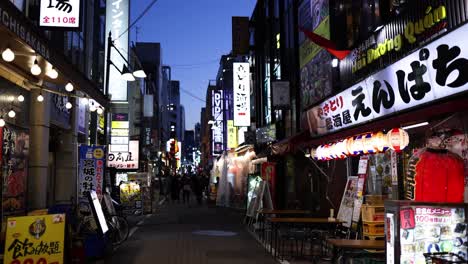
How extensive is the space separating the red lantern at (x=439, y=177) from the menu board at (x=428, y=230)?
0.80 meters

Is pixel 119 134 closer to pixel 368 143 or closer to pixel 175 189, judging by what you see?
pixel 175 189

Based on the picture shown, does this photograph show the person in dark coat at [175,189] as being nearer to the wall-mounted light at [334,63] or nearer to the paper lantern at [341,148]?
the wall-mounted light at [334,63]

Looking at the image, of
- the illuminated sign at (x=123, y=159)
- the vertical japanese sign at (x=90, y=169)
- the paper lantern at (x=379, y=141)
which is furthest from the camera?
the illuminated sign at (x=123, y=159)

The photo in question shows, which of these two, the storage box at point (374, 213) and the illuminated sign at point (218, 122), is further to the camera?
the illuminated sign at point (218, 122)

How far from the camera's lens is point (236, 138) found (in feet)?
121

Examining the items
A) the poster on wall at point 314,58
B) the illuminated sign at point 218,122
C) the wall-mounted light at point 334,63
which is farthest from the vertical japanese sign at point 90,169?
the illuminated sign at point 218,122

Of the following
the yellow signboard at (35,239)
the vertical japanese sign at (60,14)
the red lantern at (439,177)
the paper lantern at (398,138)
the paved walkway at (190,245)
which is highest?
the vertical japanese sign at (60,14)

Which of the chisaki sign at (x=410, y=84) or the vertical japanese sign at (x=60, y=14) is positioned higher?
the vertical japanese sign at (x=60, y=14)

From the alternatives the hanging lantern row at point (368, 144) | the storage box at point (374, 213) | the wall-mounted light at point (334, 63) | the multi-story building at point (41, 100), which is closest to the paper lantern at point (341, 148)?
the hanging lantern row at point (368, 144)

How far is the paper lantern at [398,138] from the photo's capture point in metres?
8.52

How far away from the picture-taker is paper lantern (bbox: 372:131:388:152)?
942 centimetres

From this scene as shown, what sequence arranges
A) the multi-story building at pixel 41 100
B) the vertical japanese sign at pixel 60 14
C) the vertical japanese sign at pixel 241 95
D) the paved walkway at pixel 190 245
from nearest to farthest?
the multi-story building at pixel 41 100 < the vertical japanese sign at pixel 60 14 < the paved walkway at pixel 190 245 < the vertical japanese sign at pixel 241 95

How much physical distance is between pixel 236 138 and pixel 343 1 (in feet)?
74.4

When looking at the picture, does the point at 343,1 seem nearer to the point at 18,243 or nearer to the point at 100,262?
the point at 100,262
